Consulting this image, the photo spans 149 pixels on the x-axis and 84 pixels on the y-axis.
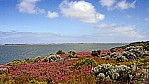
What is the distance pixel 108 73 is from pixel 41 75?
16.7 ft

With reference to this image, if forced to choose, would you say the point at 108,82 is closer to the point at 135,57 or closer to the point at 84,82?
the point at 84,82

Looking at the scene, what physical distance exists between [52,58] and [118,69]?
577 inches

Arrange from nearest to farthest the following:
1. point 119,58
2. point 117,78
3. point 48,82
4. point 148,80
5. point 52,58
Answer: point 148,80, point 117,78, point 48,82, point 119,58, point 52,58

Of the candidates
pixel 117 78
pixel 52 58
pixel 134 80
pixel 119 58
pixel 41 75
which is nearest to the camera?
pixel 134 80

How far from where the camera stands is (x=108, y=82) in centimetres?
1284

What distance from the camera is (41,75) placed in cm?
1756

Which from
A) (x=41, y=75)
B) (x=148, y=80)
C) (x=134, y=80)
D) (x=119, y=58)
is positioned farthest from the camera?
(x=119, y=58)

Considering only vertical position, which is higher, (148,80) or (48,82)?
(148,80)

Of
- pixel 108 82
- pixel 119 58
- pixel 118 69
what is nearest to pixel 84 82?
pixel 108 82

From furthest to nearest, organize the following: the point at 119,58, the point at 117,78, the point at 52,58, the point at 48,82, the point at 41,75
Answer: the point at 52,58 → the point at 119,58 → the point at 41,75 → the point at 48,82 → the point at 117,78

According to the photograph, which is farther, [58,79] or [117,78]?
[58,79]

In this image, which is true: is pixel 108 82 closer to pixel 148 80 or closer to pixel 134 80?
pixel 134 80

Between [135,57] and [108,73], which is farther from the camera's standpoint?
[135,57]

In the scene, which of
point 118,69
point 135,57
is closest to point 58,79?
point 118,69
